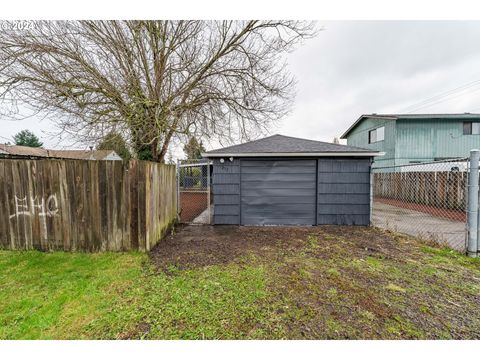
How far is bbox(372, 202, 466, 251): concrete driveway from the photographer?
478 cm

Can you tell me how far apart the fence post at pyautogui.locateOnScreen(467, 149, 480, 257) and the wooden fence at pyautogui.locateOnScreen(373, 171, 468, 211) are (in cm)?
429

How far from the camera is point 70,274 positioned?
314 centimetres

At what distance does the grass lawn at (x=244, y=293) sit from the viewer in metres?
2.02

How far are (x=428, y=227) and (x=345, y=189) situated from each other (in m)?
2.68

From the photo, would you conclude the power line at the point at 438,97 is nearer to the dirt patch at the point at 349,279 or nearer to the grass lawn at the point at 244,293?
the dirt patch at the point at 349,279

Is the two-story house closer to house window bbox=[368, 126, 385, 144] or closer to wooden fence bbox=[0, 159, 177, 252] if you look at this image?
house window bbox=[368, 126, 385, 144]

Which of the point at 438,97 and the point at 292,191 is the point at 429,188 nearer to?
the point at 292,191

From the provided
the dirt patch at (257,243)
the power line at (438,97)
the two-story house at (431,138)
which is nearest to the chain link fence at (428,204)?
the dirt patch at (257,243)

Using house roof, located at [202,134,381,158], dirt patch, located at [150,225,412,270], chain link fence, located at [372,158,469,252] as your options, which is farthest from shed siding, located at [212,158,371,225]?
chain link fence, located at [372,158,469,252]

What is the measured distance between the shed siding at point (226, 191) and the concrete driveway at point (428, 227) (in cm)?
429

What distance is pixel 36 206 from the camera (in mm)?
4023

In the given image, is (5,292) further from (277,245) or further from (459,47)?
(459,47)
